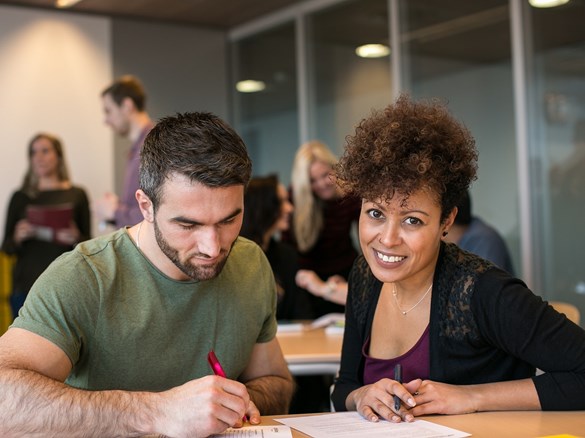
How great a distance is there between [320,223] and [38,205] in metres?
2.01

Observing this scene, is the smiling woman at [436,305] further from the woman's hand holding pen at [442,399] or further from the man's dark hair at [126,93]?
the man's dark hair at [126,93]

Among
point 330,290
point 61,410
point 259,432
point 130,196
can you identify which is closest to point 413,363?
point 259,432

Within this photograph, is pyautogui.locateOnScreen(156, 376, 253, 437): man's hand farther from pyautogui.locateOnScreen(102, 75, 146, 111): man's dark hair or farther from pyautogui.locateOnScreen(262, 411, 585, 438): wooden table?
pyautogui.locateOnScreen(102, 75, 146, 111): man's dark hair

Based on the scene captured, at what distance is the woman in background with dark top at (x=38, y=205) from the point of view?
5527 millimetres

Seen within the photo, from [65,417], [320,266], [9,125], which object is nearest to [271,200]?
[320,266]

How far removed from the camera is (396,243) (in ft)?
6.62

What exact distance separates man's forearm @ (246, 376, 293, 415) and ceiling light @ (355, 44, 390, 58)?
4385 mm

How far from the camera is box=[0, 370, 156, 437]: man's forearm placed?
5.46 feet

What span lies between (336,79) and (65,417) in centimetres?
539

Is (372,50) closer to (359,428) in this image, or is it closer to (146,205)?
(146,205)

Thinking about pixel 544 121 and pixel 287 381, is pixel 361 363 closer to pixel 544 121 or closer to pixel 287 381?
pixel 287 381

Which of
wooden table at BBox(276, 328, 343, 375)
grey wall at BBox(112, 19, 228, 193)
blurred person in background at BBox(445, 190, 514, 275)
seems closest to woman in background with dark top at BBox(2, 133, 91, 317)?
grey wall at BBox(112, 19, 228, 193)

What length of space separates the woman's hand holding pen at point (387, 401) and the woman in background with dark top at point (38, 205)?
382 centimetres

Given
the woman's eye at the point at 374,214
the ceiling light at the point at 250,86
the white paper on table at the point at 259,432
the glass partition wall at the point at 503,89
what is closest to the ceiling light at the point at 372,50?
the glass partition wall at the point at 503,89
